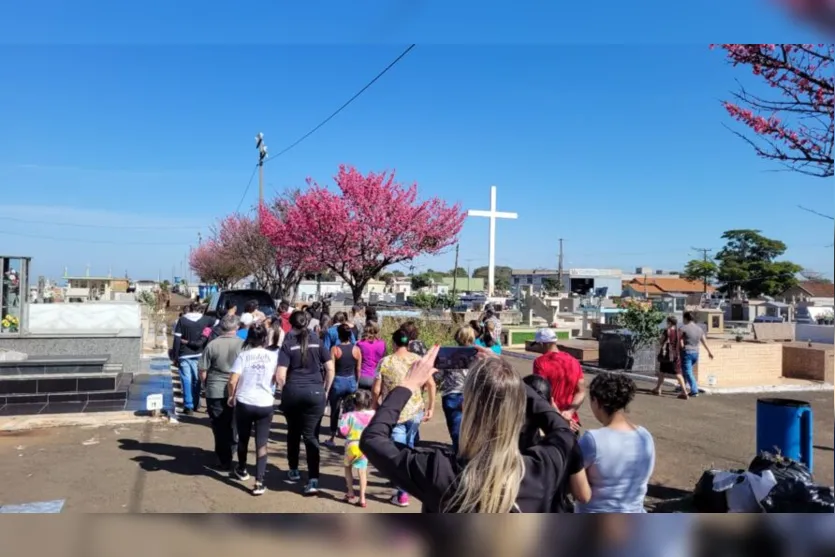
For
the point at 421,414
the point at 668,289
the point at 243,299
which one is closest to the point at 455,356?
the point at 421,414

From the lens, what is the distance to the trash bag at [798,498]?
11.5 ft

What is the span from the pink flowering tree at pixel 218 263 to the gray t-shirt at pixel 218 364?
70.1 feet

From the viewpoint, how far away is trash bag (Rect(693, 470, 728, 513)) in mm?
3861

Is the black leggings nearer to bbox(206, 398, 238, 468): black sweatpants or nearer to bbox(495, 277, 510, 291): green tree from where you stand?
bbox(206, 398, 238, 468): black sweatpants

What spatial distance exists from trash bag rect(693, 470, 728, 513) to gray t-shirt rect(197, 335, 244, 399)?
156 inches

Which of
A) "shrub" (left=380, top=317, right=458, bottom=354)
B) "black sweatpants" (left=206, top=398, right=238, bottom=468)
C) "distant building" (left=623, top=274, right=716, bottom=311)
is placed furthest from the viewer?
"distant building" (left=623, top=274, right=716, bottom=311)

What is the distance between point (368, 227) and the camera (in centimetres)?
1419

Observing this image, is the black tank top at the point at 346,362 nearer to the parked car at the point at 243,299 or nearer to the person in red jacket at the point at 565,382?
the person in red jacket at the point at 565,382

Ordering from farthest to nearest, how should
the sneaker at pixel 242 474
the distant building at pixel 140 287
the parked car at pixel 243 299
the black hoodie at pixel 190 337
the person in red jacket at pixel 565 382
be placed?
the distant building at pixel 140 287 < the parked car at pixel 243 299 < the black hoodie at pixel 190 337 < the sneaker at pixel 242 474 < the person in red jacket at pixel 565 382

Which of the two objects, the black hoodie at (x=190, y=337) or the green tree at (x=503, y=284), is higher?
the green tree at (x=503, y=284)

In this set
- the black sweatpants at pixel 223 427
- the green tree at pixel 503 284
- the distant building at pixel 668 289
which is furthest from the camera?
the green tree at pixel 503 284

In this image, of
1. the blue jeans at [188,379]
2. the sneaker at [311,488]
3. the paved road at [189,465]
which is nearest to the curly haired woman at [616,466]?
the paved road at [189,465]

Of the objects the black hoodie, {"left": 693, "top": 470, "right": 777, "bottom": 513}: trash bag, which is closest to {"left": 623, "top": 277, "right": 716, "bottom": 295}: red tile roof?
the black hoodie

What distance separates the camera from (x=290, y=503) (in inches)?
193
